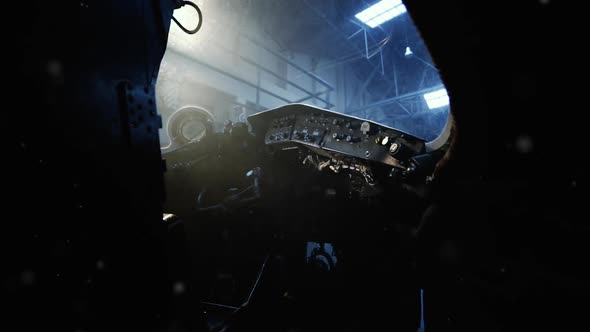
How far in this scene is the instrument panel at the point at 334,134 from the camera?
9.74ft

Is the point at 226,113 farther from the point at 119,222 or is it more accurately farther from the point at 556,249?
the point at 556,249

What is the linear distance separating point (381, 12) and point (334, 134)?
11.5 meters

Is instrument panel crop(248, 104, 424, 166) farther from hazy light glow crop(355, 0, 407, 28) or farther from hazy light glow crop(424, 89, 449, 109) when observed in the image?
hazy light glow crop(424, 89, 449, 109)

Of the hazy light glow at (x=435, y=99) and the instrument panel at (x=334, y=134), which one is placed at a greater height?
the hazy light glow at (x=435, y=99)

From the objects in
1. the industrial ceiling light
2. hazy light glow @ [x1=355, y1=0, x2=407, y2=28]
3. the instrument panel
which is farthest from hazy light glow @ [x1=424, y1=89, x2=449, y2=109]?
the instrument panel

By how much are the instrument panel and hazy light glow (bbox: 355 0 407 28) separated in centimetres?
1031

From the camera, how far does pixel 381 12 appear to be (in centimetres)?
1195

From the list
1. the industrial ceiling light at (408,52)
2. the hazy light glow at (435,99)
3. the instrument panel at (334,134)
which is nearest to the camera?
the instrument panel at (334,134)

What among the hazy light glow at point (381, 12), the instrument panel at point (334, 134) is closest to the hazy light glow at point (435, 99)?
the hazy light glow at point (381, 12)

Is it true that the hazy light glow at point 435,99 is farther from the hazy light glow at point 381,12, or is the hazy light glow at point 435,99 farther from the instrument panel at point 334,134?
the instrument panel at point 334,134

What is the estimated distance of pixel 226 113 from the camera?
10109mm

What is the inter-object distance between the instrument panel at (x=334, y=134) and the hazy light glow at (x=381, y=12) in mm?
10309

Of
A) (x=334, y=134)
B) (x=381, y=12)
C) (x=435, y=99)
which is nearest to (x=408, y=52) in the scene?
(x=435, y=99)

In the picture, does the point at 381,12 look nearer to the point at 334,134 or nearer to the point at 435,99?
the point at 435,99
